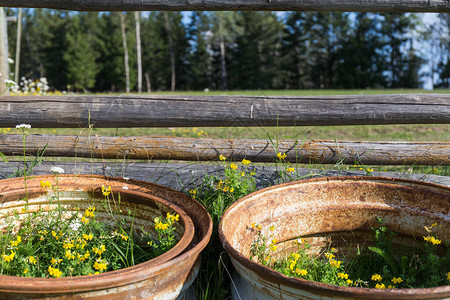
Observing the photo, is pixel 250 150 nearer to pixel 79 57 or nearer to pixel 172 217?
pixel 172 217

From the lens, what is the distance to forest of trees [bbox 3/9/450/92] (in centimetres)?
4212

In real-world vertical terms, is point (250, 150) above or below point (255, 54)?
below

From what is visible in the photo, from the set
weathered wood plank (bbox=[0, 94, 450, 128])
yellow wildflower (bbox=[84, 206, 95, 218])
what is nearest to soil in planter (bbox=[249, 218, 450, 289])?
yellow wildflower (bbox=[84, 206, 95, 218])

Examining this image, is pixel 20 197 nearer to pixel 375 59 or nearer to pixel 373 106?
pixel 373 106

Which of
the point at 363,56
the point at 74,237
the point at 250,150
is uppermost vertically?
the point at 363,56

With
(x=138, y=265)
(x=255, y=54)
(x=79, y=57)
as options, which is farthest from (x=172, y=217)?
(x=79, y=57)

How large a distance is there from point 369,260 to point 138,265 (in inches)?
50.0

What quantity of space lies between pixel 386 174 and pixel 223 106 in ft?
3.97

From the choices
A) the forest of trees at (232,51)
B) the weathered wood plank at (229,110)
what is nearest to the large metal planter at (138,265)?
the weathered wood plank at (229,110)

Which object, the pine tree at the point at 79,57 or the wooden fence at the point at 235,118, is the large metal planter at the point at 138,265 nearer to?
the wooden fence at the point at 235,118

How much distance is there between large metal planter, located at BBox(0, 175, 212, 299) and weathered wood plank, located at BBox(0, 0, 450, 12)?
115cm

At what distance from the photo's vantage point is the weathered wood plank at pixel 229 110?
255 cm

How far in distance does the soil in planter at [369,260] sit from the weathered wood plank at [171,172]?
1.84ft

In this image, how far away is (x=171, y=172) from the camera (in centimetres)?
249
